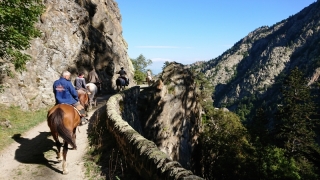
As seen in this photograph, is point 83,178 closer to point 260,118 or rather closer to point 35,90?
point 35,90

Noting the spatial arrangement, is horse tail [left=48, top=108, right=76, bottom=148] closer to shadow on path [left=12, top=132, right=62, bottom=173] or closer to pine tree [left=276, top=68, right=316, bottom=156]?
shadow on path [left=12, top=132, right=62, bottom=173]

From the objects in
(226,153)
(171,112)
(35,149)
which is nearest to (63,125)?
(35,149)

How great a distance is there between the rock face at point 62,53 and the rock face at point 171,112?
7.82m

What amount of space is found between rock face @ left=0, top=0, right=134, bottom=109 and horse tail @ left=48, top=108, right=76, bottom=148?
1129cm

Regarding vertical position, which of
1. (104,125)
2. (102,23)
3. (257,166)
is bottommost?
(257,166)

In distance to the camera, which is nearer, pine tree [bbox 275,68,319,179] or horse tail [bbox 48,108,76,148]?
horse tail [bbox 48,108,76,148]

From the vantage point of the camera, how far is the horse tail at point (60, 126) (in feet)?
25.4

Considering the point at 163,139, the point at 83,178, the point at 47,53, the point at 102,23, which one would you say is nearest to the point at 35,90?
the point at 47,53

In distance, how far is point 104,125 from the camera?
501 inches

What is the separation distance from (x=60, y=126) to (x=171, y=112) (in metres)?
16.2

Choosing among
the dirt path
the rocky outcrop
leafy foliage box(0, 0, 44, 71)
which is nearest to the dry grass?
the dirt path

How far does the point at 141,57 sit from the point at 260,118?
139 ft

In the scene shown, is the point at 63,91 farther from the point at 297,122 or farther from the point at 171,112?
the point at 297,122

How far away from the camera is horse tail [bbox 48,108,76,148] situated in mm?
7735
